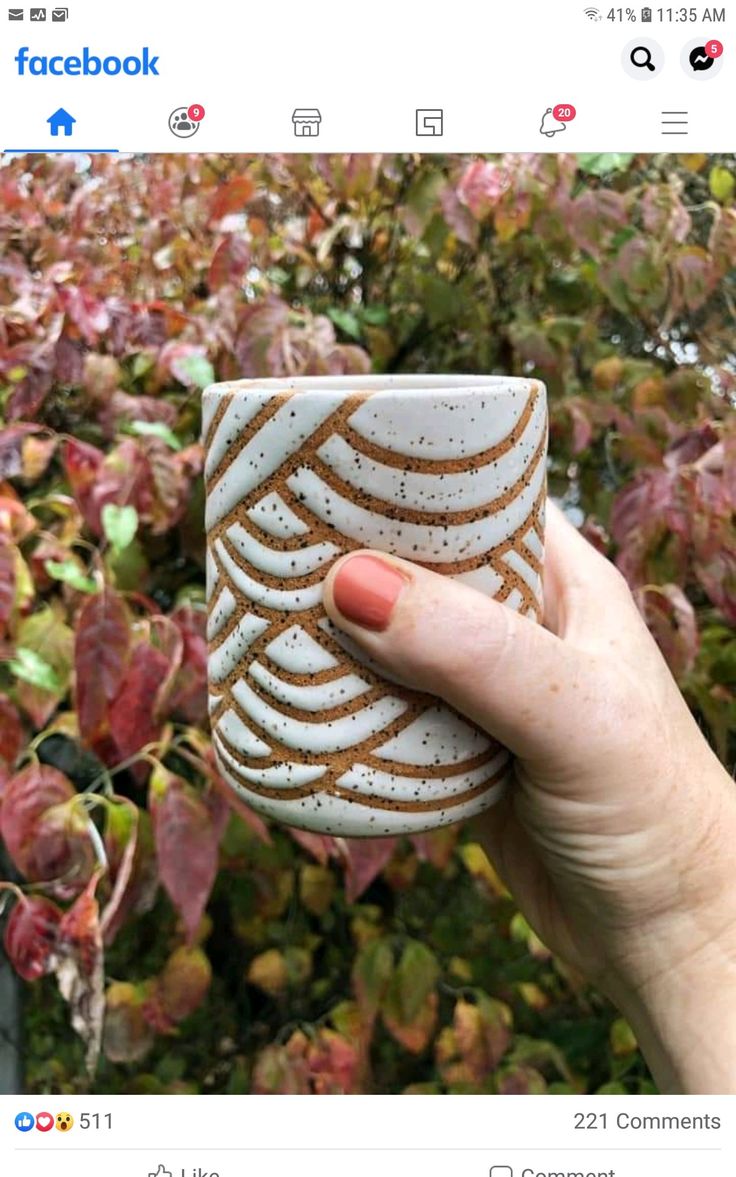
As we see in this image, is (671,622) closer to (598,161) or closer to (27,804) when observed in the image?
(598,161)

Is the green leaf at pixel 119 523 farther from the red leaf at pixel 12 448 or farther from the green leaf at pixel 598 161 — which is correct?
the green leaf at pixel 598 161

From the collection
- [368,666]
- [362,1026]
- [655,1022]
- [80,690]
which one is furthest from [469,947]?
[368,666]

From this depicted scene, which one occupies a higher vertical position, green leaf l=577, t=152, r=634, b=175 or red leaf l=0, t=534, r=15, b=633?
green leaf l=577, t=152, r=634, b=175

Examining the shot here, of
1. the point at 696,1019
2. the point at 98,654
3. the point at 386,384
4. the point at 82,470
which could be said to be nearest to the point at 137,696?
the point at 98,654

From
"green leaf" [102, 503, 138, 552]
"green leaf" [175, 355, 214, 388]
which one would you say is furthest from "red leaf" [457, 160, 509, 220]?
"green leaf" [102, 503, 138, 552]

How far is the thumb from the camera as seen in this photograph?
42cm

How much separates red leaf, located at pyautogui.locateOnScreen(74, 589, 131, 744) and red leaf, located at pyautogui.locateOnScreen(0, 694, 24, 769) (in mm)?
53

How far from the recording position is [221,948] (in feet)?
3.11

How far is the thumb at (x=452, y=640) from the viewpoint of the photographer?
0.42 meters

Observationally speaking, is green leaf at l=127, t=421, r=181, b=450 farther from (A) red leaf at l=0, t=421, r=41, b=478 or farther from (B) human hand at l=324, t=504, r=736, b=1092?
(B) human hand at l=324, t=504, r=736, b=1092
